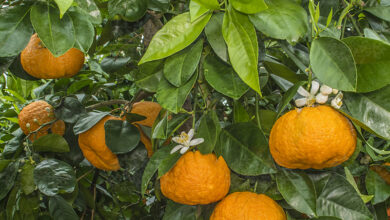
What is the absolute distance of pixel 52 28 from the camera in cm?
74

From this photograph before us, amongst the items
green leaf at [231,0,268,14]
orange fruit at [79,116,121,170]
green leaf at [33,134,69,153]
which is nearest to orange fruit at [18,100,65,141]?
green leaf at [33,134,69,153]

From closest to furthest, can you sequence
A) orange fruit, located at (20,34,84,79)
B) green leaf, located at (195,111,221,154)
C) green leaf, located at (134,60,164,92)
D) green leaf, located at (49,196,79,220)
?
green leaf, located at (195,111,221,154)
green leaf, located at (134,60,164,92)
orange fruit, located at (20,34,84,79)
green leaf, located at (49,196,79,220)

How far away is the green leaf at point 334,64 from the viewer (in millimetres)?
605

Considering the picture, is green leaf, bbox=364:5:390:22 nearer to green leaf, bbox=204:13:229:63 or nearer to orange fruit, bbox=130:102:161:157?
green leaf, bbox=204:13:229:63

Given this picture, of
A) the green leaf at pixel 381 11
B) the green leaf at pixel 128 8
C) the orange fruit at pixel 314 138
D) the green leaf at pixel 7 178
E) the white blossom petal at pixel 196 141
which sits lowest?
the green leaf at pixel 7 178

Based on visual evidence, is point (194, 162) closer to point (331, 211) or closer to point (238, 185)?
point (238, 185)

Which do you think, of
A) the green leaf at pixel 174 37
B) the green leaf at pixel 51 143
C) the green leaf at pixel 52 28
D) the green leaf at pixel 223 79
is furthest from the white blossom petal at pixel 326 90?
the green leaf at pixel 51 143

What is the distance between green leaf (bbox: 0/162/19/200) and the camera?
3.47ft

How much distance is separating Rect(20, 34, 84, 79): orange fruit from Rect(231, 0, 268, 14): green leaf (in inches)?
22.7

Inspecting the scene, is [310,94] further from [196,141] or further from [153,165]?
[153,165]

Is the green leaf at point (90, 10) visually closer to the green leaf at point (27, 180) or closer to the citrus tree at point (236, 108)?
the citrus tree at point (236, 108)

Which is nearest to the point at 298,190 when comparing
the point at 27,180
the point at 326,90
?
the point at 326,90

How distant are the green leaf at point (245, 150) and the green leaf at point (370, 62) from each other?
8.5 inches

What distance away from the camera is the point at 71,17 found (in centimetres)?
79
